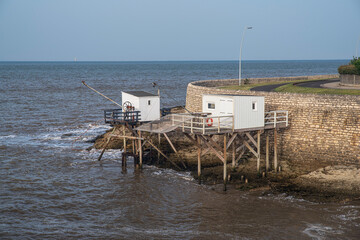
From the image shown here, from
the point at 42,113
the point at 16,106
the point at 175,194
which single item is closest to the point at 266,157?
the point at 175,194

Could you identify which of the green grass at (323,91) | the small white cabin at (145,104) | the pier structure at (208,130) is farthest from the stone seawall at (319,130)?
the small white cabin at (145,104)

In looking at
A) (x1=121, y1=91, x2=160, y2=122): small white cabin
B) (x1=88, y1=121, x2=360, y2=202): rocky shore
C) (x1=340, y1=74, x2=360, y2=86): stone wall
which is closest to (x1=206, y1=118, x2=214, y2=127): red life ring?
(x1=88, y1=121, x2=360, y2=202): rocky shore

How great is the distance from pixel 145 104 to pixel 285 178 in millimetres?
10220

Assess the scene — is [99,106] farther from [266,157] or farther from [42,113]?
[266,157]

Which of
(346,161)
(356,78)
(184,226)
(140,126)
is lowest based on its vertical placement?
(184,226)

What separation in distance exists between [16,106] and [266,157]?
43.9 meters

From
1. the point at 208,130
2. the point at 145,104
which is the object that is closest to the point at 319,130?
the point at 208,130

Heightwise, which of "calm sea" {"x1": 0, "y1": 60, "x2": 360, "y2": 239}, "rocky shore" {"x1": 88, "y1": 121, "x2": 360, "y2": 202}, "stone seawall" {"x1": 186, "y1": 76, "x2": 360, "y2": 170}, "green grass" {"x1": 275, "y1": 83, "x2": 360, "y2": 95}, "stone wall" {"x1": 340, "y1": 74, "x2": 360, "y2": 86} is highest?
"stone wall" {"x1": 340, "y1": 74, "x2": 360, "y2": 86}

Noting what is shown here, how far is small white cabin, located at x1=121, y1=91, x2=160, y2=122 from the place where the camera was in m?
29.1

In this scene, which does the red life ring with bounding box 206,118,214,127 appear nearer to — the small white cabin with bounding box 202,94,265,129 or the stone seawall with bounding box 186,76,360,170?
the small white cabin with bounding box 202,94,265,129

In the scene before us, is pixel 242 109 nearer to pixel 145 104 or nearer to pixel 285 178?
pixel 285 178

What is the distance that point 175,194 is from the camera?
2373 cm

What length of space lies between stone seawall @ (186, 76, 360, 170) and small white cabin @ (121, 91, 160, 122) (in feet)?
25.5

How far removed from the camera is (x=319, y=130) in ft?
87.6
